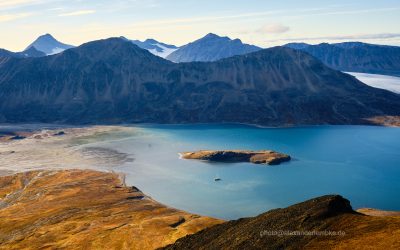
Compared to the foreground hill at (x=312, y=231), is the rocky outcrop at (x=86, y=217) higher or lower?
lower

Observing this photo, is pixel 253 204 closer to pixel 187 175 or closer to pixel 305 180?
pixel 305 180

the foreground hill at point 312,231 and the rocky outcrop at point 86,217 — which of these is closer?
the foreground hill at point 312,231

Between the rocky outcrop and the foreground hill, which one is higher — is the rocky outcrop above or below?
below

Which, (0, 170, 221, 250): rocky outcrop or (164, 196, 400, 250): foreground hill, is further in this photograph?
(0, 170, 221, 250): rocky outcrop

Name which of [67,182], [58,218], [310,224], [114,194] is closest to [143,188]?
[114,194]
